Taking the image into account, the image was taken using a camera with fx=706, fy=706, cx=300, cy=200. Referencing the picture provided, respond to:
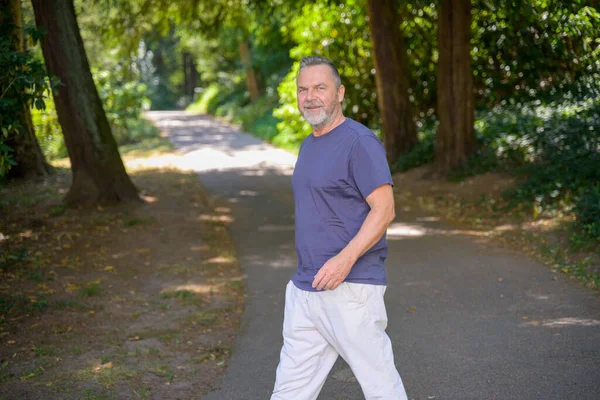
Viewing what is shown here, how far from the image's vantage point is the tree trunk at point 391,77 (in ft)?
50.6

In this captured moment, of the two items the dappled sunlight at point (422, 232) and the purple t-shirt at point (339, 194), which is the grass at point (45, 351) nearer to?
the purple t-shirt at point (339, 194)

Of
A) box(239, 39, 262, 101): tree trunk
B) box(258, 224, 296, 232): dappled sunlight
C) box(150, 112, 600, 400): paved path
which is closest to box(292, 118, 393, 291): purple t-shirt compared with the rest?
box(150, 112, 600, 400): paved path

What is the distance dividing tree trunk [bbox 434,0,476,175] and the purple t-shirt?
10.3m

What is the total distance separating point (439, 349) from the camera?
18.5 ft

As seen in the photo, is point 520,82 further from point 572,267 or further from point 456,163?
point 572,267

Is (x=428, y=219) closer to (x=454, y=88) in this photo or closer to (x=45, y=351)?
(x=454, y=88)

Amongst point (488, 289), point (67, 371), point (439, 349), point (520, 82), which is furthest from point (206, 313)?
point (520, 82)

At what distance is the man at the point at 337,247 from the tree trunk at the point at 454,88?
33.6 ft

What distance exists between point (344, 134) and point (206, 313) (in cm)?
393

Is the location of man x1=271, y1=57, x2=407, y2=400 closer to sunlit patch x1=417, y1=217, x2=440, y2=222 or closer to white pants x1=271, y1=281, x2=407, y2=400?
white pants x1=271, y1=281, x2=407, y2=400

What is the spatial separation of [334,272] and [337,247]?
0.59 feet


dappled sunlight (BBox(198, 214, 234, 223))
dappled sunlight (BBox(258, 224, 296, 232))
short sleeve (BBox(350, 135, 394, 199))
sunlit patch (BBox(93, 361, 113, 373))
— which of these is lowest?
dappled sunlight (BBox(258, 224, 296, 232))

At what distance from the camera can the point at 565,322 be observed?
6066 mm

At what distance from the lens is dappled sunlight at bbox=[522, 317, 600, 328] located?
5.98 meters
